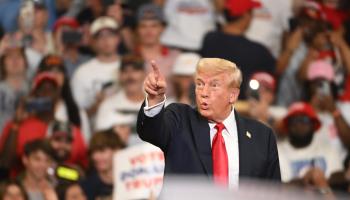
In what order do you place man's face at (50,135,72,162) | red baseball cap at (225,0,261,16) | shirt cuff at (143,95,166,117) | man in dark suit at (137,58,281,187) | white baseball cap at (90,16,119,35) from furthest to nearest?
1. white baseball cap at (90,16,119,35)
2. red baseball cap at (225,0,261,16)
3. man's face at (50,135,72,162)
4. man in dark suit at (137,58,281,187)
5. shirt cuff at (143,95,166,117)

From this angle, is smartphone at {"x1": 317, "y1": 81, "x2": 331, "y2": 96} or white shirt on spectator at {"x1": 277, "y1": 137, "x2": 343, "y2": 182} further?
smartphone at {"x1": 317, "y1": 81, "x2": 331, "y2": 96}

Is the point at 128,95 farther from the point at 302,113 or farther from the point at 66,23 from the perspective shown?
the point at 302,113

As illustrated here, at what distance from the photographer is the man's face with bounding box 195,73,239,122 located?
195 inches

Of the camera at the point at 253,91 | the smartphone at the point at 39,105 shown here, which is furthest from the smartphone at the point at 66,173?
the camera at the point at 253,91

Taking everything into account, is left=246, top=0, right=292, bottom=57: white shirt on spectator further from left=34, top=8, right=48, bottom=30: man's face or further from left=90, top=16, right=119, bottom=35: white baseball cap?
left=34, top=8, right=48, bottom=30: man's face

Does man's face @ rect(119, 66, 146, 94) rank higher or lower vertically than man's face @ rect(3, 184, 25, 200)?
higher

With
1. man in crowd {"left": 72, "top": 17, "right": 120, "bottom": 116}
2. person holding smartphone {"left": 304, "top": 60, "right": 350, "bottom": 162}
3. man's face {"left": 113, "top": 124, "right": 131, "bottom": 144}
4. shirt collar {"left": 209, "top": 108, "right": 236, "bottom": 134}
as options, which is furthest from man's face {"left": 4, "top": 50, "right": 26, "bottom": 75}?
shirt collar {"left": 209, "top": 108, "right": 236, "bottom": 134}

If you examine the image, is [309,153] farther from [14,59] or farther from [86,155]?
[14,59]

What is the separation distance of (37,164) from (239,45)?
218cm

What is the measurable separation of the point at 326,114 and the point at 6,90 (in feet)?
9.46

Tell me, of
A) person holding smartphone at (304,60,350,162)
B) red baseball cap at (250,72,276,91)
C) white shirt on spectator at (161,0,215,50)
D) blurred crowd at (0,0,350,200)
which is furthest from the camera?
white shirt on spectator at (161,0,215,50)

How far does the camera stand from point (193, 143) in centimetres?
498

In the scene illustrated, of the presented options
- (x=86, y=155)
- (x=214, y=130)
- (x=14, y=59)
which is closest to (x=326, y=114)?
(x=86, y=155)

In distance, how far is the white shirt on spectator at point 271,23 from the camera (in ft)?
34.1
